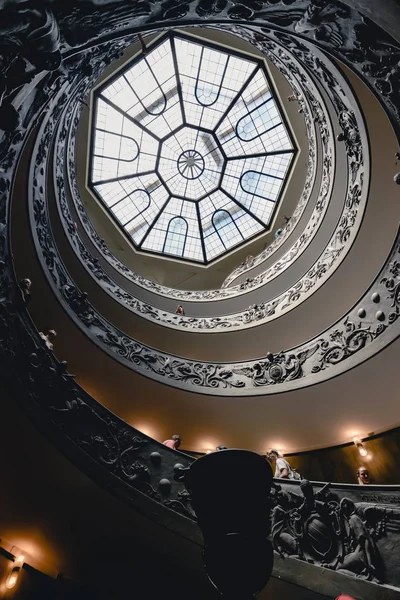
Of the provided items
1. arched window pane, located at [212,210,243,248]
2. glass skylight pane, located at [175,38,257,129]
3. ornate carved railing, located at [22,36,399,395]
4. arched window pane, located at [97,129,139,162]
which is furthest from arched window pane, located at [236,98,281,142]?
ornate carved railing, located at [22,36,399,395]

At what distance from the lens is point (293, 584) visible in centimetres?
343

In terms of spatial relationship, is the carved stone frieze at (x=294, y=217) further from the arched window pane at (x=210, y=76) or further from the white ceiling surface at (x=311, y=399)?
the arched window pane at (x=210, y=76)

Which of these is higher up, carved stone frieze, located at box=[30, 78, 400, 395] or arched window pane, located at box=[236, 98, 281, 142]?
arched window pane, located at box=[236, 98, 281, 142]

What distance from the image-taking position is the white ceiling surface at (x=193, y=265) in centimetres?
1165

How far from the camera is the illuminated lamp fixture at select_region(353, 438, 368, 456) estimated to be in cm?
723

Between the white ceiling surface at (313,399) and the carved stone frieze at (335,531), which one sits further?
the white ceiling surface at (313,399)

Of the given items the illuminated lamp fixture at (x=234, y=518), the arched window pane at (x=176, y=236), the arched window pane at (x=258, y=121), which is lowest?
the illuminated lamp fixture at (x=234, y=518)

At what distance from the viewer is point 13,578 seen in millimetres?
4258

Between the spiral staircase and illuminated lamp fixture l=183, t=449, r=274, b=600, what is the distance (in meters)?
2.33

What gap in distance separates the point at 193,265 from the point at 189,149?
16.7 feet

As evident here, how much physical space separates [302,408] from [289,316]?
2.66 m

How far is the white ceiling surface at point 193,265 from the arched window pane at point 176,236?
554 millimetres

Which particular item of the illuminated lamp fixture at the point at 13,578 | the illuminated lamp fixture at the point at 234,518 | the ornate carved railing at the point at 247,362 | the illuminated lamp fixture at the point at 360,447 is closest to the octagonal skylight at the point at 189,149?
the ornate carved railing at the point at 247,362

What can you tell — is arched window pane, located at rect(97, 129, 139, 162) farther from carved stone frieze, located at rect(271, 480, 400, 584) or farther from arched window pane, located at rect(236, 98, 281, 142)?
carved stone frieze, located at rect(271, 480, 400, 584)
